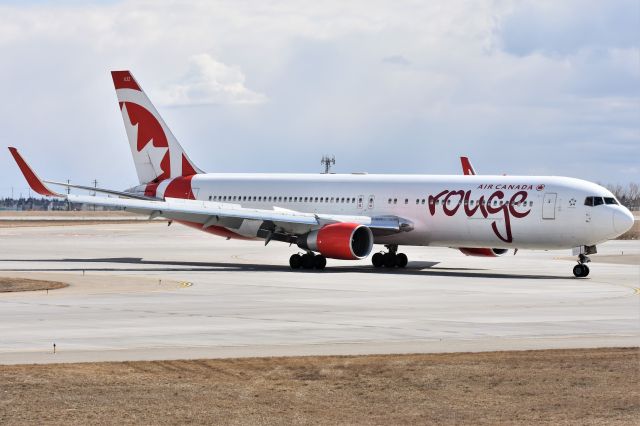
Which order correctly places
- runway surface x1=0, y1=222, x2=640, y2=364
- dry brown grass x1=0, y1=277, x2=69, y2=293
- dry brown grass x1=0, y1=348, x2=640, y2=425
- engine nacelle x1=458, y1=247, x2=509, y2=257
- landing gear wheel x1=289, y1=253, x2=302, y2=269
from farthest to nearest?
engine nacelle x1=458, y1=247, x2=509, y2=257
landing gear wheel x1=289, y1=253, x2=302, y2=269
dry brown grass x1=0, y1=277, x2=69, y2=293
runway surface x1=0, y1=222, x2=640, y2=364
dry brown grass x1=0, y1=348, x2=640, y2=425

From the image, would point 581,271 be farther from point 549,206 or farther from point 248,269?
point 248,269

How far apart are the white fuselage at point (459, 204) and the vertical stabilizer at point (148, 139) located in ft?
9.48

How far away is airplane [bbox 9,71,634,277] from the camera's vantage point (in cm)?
4812

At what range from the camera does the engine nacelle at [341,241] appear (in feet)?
161

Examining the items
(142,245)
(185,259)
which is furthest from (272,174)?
(142,245)

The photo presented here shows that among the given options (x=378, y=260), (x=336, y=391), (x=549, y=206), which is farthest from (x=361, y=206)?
(x=336, y=391)

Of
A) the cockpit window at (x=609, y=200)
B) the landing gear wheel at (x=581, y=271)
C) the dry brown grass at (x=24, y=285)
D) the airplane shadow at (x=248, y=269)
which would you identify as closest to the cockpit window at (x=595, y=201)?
the cockpit window at (x=609, y=200)

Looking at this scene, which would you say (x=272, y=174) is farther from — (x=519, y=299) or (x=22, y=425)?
(x=22, y=425)

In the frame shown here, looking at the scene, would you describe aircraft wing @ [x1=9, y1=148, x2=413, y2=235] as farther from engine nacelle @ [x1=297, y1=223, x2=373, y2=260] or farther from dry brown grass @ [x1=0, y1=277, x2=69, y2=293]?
Result: dry brown grass @ [x1=0, y1=277, x2=69, y2=293]

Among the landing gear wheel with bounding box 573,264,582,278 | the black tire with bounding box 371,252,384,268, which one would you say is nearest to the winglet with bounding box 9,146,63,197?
the black tire with bounding box 371,252,384,268

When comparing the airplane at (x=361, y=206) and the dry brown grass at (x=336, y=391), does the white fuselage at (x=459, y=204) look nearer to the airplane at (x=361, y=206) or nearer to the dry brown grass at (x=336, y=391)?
the airplane at (x=361, y=206)

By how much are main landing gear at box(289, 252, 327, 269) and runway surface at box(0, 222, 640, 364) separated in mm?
876

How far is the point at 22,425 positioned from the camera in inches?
633

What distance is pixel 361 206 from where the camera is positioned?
53.7 meters
